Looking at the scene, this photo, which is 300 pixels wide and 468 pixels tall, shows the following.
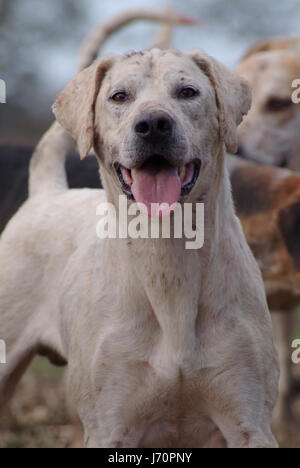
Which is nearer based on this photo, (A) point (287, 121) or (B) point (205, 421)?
(B) point (205, 421)

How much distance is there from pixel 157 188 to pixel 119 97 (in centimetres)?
45

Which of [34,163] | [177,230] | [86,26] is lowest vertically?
[177,230]

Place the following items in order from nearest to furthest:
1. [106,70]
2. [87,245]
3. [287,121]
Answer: [106,70]
[87,245]
[287,121]

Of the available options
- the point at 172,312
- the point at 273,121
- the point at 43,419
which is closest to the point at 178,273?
the point at 172,312

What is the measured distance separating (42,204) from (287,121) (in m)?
2.71

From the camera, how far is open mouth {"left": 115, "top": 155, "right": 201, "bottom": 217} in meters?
3.15

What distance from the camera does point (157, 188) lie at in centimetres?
317

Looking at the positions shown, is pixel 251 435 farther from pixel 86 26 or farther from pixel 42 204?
pixel 86 26

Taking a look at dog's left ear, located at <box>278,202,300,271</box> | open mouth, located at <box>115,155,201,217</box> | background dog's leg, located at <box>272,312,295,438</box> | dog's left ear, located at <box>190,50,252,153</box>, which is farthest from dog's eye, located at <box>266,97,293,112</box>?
open mouth, located at <box>115,155,201,217</box>

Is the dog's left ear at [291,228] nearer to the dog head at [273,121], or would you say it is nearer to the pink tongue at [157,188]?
the dog head at [273,121]

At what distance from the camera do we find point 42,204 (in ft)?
14.8

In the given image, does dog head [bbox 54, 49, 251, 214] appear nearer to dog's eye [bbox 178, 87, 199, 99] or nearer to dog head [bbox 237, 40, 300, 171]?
dog's eye [bbox 178, 87, 199, 99]

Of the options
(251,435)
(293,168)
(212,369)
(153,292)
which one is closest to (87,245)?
(153,292)

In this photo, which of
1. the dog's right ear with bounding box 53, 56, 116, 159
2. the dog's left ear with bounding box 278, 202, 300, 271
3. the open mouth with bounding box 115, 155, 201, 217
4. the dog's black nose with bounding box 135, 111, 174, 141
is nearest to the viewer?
the dog's black nose with bounding box 135, 111, 174, 141
